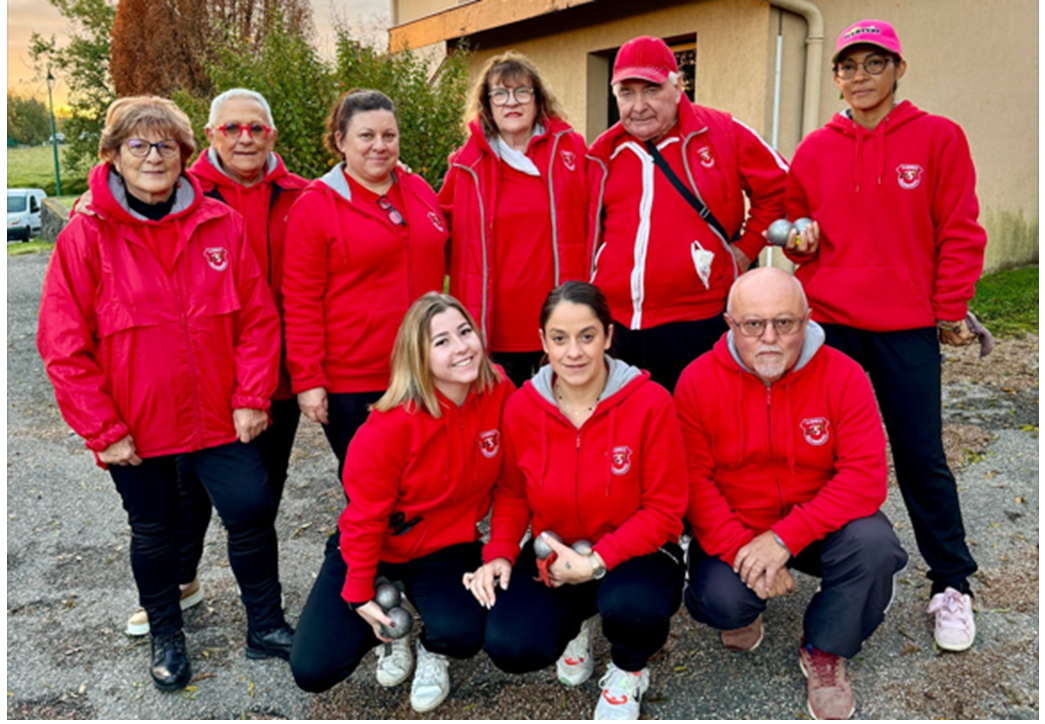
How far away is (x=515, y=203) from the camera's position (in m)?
3.61

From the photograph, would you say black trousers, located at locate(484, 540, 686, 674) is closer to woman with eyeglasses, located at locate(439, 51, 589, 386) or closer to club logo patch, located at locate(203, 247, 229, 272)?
woman with eyeglasses, located at locate(439, 51, 589, 386)

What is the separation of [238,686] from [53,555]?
1.89 meters

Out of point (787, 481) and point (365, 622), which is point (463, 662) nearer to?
point (365, 622)

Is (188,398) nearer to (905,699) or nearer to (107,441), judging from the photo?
(107,441)

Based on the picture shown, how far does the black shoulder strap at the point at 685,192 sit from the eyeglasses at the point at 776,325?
0.80 metres

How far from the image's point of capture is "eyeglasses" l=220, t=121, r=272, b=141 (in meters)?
3.35

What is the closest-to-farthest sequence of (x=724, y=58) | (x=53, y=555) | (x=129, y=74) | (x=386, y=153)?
1. (x=386, y=153)
2. (x=53, y=555)
3. (x=724, y=58)
4. (x=129, y=74)

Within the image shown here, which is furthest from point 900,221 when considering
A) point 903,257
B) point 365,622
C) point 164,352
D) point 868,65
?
point 164,352

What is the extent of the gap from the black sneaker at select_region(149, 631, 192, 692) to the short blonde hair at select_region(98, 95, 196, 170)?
1.88 metres

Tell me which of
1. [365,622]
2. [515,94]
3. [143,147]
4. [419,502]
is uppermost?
[515,94]

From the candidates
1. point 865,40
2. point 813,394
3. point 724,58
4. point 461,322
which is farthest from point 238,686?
point 724,58

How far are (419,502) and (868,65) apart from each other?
243 centimetres

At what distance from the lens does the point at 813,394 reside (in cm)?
290

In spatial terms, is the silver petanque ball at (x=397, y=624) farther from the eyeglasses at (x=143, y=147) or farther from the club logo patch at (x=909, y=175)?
the club logo patch at (x=909, y=175)
